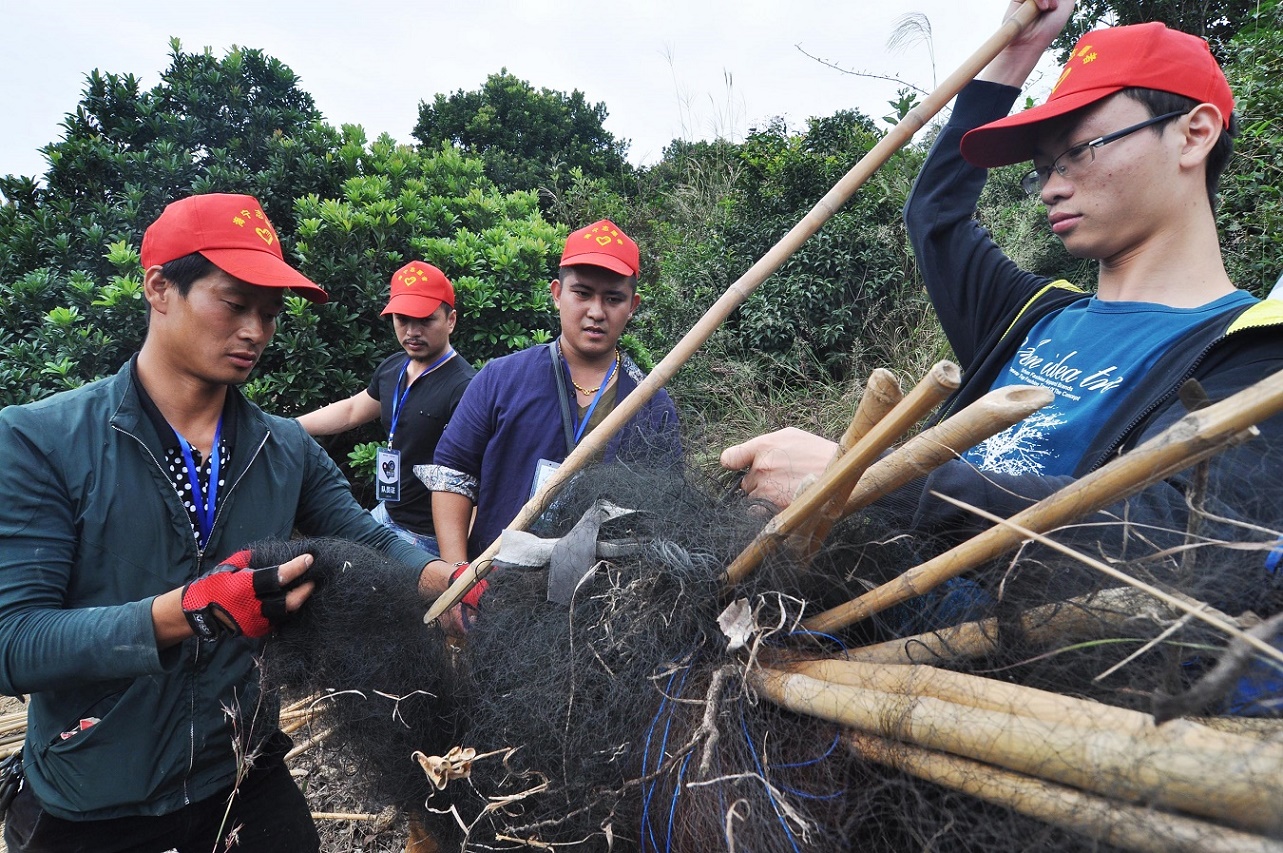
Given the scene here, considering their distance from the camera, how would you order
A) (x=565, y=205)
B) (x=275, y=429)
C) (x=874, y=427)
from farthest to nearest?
(x=565, y=205)
(x=275, y=429)
(x=874, y=427)

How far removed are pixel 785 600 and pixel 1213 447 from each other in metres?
0.60

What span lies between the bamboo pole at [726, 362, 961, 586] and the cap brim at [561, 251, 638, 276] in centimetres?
206

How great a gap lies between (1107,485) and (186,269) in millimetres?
2316

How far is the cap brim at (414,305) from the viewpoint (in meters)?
4.24

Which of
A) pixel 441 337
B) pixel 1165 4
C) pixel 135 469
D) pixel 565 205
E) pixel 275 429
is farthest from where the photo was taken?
pixel 565 205

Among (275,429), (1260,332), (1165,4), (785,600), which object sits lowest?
(785,600)

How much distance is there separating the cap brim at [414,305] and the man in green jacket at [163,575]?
1917mm

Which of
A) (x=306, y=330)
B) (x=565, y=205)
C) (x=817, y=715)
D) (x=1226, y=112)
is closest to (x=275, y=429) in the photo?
(x=817, y=715)

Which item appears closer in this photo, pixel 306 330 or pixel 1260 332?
pixel 1260 332

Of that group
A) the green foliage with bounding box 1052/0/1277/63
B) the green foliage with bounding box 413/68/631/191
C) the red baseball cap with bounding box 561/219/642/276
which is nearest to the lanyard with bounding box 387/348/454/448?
the red baseball cap with bounding box 561/219/642/276

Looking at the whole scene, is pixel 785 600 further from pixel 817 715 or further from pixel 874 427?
pixel 874 427

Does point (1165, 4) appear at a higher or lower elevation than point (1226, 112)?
higher

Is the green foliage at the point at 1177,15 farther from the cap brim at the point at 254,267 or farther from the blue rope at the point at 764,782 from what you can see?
the blue rope at the point at 764,782

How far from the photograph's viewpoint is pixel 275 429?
2.41 metres
